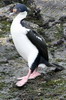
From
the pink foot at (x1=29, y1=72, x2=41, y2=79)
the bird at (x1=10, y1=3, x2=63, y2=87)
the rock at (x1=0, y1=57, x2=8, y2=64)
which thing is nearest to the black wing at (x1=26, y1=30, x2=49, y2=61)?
the bird at (x1=10, y1=3, x2=63, y2=87)

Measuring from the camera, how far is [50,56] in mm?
9859

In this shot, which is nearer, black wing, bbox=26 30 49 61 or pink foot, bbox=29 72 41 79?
black wing, bbox=26 30 49 61

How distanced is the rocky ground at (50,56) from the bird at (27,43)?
0.35 metres

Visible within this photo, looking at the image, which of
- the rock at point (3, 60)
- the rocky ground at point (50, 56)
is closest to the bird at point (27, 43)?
the rocky ground at point (50, 56)

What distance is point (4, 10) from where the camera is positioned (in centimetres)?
1363

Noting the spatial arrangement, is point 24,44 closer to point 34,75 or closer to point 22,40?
point 22,40

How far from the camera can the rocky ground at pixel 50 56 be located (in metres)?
7.50

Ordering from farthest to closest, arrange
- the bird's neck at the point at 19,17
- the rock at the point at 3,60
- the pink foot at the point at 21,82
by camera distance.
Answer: the rock at the point at 3,60 < the bird's neck at the point at 19,17 < the pink foot at the point at 21,82

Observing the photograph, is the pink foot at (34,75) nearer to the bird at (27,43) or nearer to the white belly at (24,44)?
the bird at (27,43)

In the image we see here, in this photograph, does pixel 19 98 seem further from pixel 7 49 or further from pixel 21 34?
pixel 7 49

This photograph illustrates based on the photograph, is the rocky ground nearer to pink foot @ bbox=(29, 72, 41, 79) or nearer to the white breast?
pink foot @ bbox=(29, 72, 41, 79)

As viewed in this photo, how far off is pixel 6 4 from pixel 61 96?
8.19 m

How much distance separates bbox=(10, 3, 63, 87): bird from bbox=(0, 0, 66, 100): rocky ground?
35 cm

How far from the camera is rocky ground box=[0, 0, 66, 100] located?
750 cm
